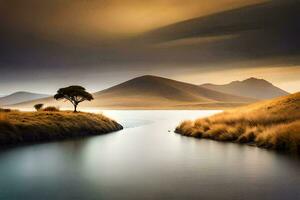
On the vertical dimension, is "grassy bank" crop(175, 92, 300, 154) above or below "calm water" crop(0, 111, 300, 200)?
above

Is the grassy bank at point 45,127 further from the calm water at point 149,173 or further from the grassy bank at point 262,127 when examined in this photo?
the grassy bank at point 262,127

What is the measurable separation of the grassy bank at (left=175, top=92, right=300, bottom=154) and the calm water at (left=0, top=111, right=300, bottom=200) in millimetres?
2237

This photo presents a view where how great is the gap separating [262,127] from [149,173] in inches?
938

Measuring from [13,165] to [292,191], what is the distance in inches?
809

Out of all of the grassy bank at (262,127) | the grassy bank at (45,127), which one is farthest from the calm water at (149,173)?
the grassy bank at (45,127)

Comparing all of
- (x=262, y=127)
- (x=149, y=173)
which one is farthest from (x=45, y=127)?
(x=149, y=173)

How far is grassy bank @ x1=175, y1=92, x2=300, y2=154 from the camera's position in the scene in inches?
1613

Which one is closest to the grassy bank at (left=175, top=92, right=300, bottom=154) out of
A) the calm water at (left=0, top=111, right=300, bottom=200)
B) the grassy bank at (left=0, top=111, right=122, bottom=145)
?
the calm water at (left=0, top=111, right=300, bottom=200)

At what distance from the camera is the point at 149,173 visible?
1146 inches

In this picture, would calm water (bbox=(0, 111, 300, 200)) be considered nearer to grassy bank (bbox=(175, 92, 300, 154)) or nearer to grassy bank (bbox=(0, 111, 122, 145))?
grassy bank (bbox=(175, 92, 300, 154))

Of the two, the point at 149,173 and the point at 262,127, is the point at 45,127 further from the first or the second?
the point at 149,173

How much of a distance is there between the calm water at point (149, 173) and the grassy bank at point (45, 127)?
7.80 meters

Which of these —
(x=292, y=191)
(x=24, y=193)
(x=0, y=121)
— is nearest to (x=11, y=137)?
(x=0, y=121)

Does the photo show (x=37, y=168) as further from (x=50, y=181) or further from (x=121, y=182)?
(x=121, y=182)
